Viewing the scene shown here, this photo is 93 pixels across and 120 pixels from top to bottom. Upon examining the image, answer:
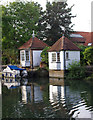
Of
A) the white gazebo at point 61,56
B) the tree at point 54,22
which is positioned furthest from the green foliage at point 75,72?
the tree at point 54,22

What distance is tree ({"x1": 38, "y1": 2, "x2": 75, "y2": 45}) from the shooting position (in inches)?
1463

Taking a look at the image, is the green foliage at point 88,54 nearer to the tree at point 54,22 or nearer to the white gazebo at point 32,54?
the white gazebo at point 32,54

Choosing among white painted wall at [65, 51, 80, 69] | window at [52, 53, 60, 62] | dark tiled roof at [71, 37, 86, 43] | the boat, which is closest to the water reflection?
white painted wall at [65, 51, 80, 69]

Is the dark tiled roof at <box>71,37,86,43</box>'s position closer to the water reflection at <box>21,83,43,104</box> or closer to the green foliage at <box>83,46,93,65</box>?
the green foliage at <box>83,46,93,65</box>

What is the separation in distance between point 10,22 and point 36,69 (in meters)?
10.6

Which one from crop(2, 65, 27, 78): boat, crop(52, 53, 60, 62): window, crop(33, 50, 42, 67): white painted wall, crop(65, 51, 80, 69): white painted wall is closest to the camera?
crop(65, 51, 80, 69): white painted wall

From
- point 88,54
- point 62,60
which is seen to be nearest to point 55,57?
point 62,60

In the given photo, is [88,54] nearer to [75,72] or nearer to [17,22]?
[75,72]

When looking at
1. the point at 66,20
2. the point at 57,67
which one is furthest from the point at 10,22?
the point at 57,67

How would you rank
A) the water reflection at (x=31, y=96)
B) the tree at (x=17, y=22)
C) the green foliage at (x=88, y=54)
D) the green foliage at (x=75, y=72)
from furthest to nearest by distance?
the tree at (x=17, y=22) < the green foliage at (x=88, y=54) < the green foliage at (x=75, y=72) < the water reflection at (x=31, y=96)

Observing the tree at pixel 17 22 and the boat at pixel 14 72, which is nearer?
the boat at pixel 14 72

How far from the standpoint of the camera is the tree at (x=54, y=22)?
37.2m

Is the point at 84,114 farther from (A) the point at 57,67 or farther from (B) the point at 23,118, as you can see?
(A) the point at 57,67

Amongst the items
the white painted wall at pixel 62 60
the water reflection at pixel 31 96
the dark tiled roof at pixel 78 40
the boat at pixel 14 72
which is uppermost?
the dark tiled roof at pixel 78 40
